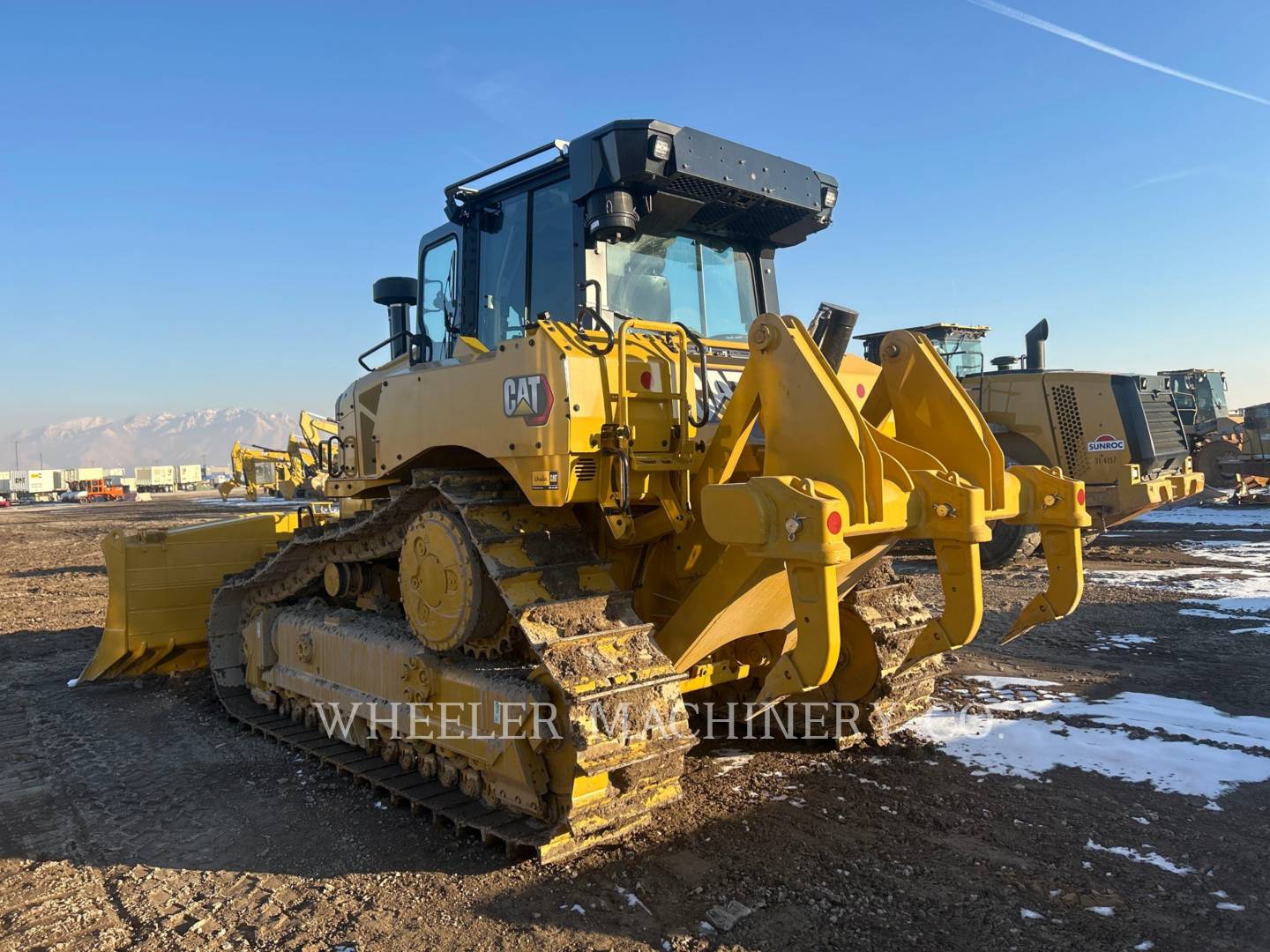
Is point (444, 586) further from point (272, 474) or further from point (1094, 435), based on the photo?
point (272, 474)

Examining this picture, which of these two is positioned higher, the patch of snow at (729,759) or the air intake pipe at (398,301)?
the air intake pipe at (398,301)

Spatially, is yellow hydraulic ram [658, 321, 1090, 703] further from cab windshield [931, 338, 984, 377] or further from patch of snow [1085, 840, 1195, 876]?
cab windshield [931, 338, 984, 377]

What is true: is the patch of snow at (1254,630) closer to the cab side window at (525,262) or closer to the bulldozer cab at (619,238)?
the bulldozer cab at (619,238)

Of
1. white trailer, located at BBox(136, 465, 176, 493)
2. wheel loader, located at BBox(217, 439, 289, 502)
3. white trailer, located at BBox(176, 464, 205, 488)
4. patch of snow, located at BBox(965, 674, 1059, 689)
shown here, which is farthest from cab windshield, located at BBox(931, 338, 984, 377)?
white trailer, located at BBox(176, 464, 205, 488)

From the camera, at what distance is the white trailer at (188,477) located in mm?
93812

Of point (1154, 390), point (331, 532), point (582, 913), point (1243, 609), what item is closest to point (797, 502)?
point (582, 913)

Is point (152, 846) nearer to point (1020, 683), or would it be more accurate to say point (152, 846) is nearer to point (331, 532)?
point (331, 532)

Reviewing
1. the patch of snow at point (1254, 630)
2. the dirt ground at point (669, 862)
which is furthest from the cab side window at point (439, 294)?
the patch of snow at point (1254, 630)

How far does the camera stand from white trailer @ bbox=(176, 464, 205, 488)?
93812 millimetres

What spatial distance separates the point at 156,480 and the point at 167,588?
9521cm

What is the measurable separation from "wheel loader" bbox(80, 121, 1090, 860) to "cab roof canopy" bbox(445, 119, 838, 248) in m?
0.02

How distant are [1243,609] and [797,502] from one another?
8838mm

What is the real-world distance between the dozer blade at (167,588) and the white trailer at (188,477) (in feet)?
314

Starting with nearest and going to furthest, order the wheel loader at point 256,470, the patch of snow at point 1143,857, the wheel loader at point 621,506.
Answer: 1. the wheel loader at point 621,506
2. the patch of snow at point 1143,857
3. the wheel loader at point 256,470
